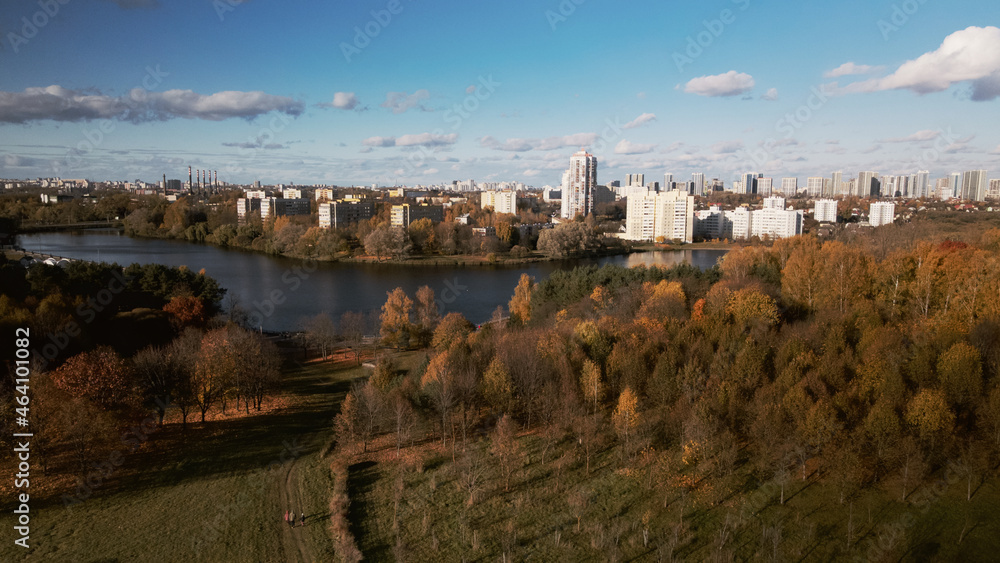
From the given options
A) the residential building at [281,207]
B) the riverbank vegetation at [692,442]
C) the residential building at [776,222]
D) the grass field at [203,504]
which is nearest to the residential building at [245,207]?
the residential building at [281,207]

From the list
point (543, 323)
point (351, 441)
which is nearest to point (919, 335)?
point (543, 323)

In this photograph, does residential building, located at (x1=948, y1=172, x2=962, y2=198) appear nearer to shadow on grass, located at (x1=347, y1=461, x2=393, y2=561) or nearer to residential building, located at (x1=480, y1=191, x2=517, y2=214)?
residential building, located at (x1=480, y1=191, x2=517, y2=214)

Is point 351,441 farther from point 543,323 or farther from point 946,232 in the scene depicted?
point 946,232

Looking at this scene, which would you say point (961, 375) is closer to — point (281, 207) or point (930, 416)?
point (930, 416)

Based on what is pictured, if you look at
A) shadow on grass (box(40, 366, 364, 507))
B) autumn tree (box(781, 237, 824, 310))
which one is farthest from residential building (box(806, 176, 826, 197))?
shadow on grass (box(40, 366, 364, 507))

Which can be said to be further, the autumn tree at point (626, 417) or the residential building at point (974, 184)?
A: the residential building at point (974, 184)

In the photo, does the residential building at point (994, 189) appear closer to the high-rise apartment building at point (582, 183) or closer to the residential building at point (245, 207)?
the high-rise apartment building at point (582, 183)

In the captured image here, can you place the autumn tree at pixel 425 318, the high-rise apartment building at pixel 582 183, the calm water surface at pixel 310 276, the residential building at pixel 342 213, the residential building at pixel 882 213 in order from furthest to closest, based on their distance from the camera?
the high-rise apartment building at pixel 582 183 → the residential building at pixel 882 213 → the residential building at pixel 342 213 → the calm water surface at pixel 310 276 → the autumn tree at pixel 425 318
